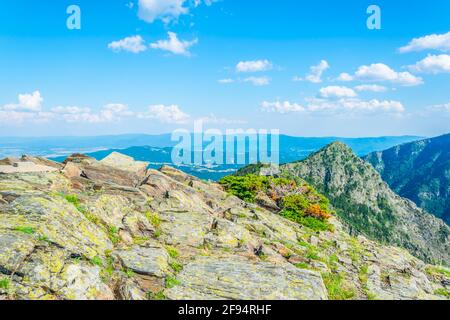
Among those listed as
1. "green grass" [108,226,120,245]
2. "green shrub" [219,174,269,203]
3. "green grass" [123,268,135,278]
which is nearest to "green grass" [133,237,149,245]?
"green grass" [108,226,120,245]

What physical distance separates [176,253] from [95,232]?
4.98 meters

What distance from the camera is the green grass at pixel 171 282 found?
18955 millimetres

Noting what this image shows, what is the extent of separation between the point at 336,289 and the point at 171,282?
10.8 meters

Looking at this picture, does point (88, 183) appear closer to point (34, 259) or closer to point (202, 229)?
point (202, 229)

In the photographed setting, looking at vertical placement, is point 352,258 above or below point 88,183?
below

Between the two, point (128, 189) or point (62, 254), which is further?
point (128, 189)

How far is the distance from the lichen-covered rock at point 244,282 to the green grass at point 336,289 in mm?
1436

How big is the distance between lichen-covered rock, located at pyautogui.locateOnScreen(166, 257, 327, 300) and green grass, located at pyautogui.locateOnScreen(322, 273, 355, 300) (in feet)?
4.71

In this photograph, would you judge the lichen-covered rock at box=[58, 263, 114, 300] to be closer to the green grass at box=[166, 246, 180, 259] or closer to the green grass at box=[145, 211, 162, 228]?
the green grass at box=[166, 246, 180, 259]

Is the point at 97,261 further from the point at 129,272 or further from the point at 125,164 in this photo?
the point at 125,164

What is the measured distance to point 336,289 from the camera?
77.9 ft

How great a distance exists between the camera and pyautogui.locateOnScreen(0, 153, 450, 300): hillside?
675 inches

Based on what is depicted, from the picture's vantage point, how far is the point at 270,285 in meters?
19.9
